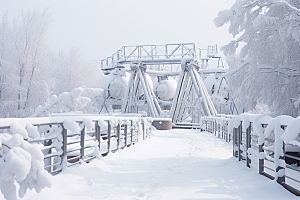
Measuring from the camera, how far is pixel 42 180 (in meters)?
3.20

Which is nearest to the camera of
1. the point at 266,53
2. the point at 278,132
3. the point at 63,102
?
the point at 278,132

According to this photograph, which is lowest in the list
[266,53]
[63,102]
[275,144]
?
[275,144]

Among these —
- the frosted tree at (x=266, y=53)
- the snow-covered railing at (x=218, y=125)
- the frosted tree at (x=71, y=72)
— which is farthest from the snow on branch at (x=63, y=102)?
the frosted tree at (x=71, y=72)

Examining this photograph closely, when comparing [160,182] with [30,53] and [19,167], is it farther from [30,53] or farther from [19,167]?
[30,53]

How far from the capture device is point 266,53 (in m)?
9.80

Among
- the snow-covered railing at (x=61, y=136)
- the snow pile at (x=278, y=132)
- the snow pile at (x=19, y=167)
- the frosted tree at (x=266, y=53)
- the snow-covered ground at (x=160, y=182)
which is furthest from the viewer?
the frosted tree at (x=266, y=53)

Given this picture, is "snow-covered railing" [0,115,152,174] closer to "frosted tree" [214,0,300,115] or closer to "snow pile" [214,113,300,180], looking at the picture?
"snow pile" [214,113,300,180]

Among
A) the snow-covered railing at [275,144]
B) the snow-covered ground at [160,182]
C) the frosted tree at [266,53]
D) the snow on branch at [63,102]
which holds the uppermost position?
the frosted tree at [266,53]

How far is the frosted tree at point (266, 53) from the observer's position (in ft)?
30.7

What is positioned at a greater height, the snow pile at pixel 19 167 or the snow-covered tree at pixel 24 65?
the snow-covered tree at pixel 24 65

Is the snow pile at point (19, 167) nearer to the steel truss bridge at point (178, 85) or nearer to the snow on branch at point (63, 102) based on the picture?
the snow on branch at point (63, 102)

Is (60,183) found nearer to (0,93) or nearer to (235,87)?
(235,87)

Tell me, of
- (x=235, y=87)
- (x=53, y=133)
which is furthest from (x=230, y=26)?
(x=53, y=133)

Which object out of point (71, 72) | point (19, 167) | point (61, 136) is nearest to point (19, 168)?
point (19, 167)
